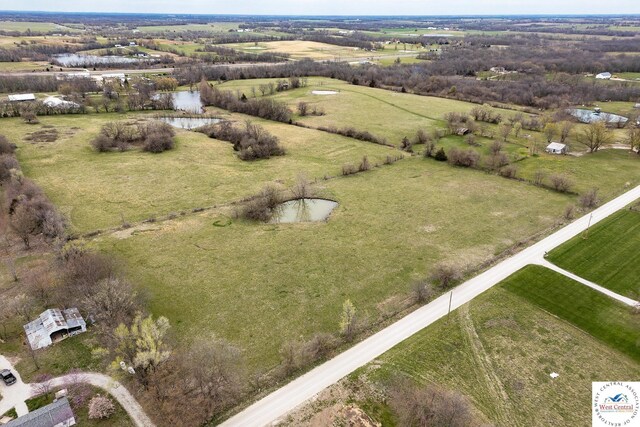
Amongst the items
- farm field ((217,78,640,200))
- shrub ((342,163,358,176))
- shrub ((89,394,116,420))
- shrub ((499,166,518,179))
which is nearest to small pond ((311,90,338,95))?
farm field ((217,78,640,200))

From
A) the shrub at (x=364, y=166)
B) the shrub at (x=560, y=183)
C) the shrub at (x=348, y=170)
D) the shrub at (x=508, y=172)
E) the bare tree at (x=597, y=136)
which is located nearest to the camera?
the shrub at (x=560, y=183)

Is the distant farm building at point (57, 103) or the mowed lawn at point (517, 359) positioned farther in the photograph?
the distant farm building at point (57, 103)

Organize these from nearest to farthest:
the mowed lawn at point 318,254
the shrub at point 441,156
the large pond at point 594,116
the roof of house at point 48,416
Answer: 1. the roof of house at point 48,416
2. the mowed lawn at point 318,254
3. the shrub at point 441,156
4. the large pond at point 594,116

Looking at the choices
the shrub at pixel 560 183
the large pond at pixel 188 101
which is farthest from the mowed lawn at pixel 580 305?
the large pond at pixel 188 101

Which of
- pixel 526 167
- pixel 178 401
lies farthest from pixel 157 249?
pixel 526 167

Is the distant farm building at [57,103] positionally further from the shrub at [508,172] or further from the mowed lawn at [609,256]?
the mowed lawn at [609,256]

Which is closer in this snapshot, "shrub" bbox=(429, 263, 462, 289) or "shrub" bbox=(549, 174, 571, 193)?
"shrub" bbox=(429, 263, 462, 289)

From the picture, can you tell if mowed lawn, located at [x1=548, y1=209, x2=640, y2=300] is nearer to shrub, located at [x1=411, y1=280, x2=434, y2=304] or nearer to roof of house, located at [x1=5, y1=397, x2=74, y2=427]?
shrub, located at [x1=411, y1=280, x2=434, y2=304]
